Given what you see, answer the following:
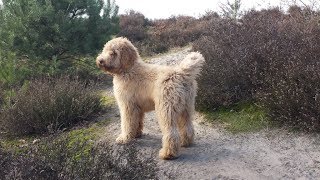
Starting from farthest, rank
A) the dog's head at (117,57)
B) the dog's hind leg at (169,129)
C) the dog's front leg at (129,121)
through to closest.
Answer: the dog's front leg at (129,121) < the dog's head at (117,57) < the dog's hind leg at (169,129)

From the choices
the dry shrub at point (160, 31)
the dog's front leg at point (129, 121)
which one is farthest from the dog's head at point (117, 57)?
the dry shrub at point (160, 31)

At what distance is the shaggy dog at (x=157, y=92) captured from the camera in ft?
18.4

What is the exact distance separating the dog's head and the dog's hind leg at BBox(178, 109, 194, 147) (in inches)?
43.5

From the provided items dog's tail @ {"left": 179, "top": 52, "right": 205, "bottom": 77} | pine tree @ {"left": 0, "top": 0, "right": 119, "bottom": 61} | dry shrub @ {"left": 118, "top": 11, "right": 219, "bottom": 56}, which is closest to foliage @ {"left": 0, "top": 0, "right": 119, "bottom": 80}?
pine tree @ {"left": 0, "top": 0, "right": 119, "bottom": 61}

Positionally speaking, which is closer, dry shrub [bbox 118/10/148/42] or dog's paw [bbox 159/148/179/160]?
dog's paw [bbox 159/148/179/160]

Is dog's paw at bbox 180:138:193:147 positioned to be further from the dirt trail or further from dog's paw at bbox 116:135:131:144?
dog's paw at bbox 116:135:131:144

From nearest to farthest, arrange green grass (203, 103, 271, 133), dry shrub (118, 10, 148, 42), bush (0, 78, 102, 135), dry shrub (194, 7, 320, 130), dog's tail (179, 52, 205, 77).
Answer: dog's tail (179, 52, 205, 77) → dry shrub (194, 7, 320, 130) → green grass (203, 103, 271, 133) → bush (0, 78, 102, 135) → dry shrub (118, 10, 148, 42)

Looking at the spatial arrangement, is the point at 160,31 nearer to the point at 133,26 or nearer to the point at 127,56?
the point at 133,26

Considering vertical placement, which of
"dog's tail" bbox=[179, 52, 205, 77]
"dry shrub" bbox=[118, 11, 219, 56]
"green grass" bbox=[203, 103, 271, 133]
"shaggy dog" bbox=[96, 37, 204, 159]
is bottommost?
"green grass" bbox=[203, 103, 271, 133]

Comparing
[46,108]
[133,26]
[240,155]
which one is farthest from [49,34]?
[133,26]

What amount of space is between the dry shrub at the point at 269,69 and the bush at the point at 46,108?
7.31ft

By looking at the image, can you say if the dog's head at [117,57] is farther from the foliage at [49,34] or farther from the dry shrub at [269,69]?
the foliage at [49,34]

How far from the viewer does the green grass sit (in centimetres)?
685

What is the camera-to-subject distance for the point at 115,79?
20.7 feet
